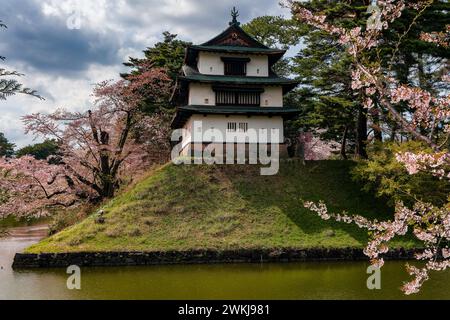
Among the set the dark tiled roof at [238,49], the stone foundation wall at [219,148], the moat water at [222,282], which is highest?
the dark tiled roof at [238,49]

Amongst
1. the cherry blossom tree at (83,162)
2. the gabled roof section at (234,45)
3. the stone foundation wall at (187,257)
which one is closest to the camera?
the stone foundation wall at (187,257)

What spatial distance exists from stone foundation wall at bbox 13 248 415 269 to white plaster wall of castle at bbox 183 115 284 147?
11000 mm

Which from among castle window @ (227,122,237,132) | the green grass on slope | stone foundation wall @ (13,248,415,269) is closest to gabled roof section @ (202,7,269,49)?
castle window @ (227,122,237,132)

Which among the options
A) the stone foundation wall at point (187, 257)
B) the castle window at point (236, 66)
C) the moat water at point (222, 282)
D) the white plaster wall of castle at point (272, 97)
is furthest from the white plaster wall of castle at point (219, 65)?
the moat water at point (222, 282)

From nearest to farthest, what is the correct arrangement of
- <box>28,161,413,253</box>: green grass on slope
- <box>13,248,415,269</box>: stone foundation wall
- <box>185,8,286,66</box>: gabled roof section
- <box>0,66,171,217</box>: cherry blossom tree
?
<box>13,248,415,269</box>: stone foundation wall → <box>28,161,413,253</box>: green grass on slope → <box>0,66,171,217</box>: cherry blossom tree → <box>185,8,286,66</box>: gabled roof section

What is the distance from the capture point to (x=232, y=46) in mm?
31672

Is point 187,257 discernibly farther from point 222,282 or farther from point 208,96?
point 208,96

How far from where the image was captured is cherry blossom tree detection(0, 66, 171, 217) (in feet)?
85.6

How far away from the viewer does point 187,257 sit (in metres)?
19.5

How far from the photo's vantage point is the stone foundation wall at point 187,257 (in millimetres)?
18547

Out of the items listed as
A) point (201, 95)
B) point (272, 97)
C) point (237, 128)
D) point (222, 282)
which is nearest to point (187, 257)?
point (222, 282)

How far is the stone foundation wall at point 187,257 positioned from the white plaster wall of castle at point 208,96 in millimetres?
13369

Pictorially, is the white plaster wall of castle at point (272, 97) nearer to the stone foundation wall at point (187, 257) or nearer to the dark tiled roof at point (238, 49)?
the dark tiled roof at point (238, 49)

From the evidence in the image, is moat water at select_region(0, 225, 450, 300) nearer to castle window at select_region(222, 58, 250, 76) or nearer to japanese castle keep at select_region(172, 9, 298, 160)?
japanese castle keep at select_region(172, 9, 298, 160)
